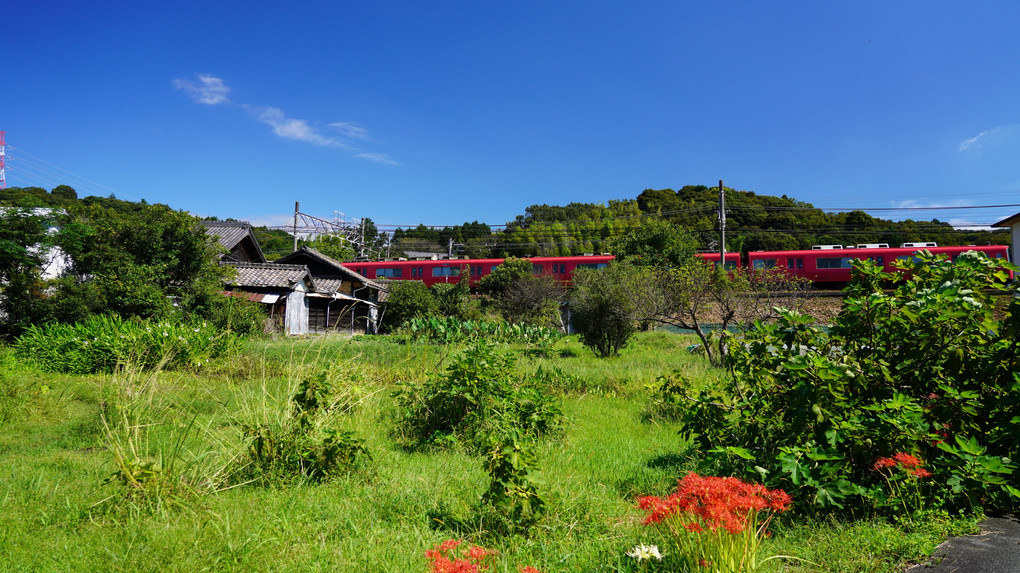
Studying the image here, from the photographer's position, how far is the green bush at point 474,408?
16.9 ft

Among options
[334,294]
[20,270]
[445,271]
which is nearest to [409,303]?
[334,294]

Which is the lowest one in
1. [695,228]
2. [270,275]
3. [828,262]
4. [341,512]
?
[341,512]

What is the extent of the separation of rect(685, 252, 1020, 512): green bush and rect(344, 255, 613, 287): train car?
1053 inches

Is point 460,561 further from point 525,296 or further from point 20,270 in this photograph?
point 525,296

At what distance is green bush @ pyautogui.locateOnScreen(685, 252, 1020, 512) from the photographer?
2668mm

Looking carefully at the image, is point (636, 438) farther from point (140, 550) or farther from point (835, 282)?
point (835, 282)

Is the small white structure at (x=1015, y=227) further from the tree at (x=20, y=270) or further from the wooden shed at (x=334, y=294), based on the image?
the tree at (x=20, y=270)

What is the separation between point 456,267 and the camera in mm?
33562

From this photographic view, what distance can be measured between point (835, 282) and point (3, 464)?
1200 inches

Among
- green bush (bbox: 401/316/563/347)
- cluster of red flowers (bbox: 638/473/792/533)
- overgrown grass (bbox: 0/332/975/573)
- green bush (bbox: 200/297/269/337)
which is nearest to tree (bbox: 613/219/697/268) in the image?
green bush (bbox: 401/316/563/347)

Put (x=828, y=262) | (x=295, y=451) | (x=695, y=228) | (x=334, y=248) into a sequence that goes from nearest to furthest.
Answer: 1. (x=295, y=451)
2. (x=828, y=262)
3. (x=334, y=248)
4. (x=695, y=228)

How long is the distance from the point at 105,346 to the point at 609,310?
10.7 m

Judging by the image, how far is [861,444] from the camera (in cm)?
275

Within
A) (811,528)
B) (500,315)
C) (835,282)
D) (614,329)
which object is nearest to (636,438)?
(811,528)
